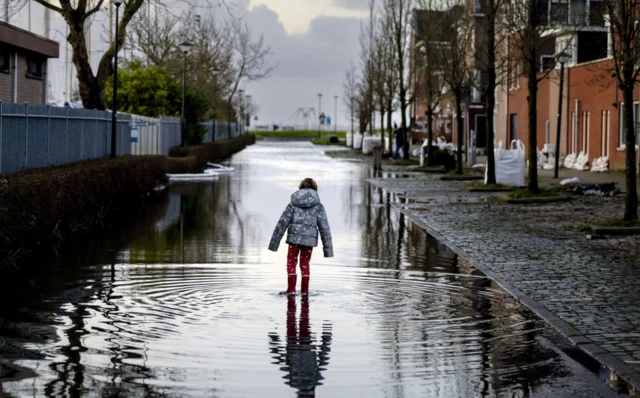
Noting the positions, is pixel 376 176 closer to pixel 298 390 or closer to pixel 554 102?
pixel 554 102

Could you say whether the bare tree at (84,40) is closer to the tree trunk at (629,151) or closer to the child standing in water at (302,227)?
the tree trunk at (629,151)

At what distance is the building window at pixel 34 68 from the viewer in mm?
33584

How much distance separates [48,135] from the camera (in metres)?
21.1

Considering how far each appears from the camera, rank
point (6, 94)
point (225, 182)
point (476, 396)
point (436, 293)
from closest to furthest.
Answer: point (476, 396), point (436, 293), point (6, 94), point (225, 182)

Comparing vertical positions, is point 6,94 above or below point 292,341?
above

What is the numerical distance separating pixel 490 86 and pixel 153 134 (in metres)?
14.0

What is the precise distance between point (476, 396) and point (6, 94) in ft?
85.3

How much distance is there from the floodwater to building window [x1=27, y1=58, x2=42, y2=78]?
697 inches

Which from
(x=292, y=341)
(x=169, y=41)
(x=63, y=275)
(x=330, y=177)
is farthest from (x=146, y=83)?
(x=292, y=341)

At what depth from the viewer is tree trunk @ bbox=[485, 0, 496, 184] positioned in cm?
2897

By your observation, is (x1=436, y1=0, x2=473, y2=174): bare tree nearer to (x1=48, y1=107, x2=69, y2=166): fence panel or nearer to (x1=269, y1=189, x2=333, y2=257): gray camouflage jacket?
(x1=48, y1=107, x2=69, y2=166): fence panel

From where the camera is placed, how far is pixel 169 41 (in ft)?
209

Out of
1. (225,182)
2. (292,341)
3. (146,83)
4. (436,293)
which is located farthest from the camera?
(146,83)

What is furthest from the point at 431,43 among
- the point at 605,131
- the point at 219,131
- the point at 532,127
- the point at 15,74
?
the point at 219,131
